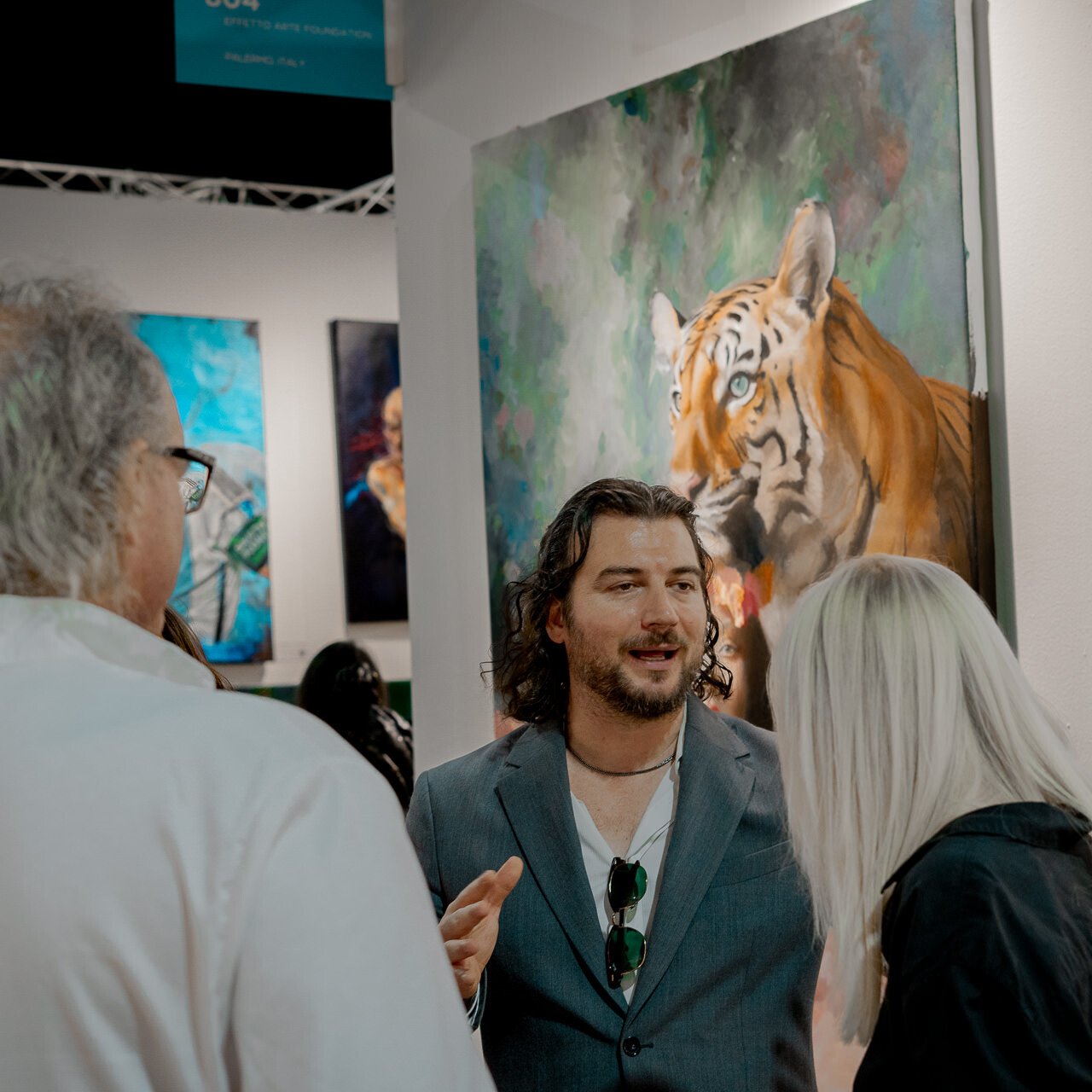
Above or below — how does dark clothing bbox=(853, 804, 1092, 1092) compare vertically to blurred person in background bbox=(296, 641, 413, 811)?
above

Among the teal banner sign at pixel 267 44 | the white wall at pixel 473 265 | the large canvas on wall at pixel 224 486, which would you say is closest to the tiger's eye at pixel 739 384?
the white wall at pixel 473 265

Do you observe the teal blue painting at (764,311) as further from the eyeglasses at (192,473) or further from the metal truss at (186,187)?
the metal truss at (186,187)

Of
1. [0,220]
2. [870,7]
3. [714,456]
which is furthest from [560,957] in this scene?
[0,220]

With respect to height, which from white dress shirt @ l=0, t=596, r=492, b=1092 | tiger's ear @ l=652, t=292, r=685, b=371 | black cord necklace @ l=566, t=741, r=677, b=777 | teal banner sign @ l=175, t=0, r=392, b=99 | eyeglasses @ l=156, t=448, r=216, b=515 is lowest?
black cord necklace @ l=566, t=741, r=677, b=777

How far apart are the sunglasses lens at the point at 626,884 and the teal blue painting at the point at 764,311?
26.5 inches

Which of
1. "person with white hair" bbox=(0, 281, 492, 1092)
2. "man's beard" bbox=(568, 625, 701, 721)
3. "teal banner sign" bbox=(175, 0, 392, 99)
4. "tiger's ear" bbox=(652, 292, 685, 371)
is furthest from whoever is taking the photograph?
"teal banner sign" bbox=(175, 0, 392, 99)

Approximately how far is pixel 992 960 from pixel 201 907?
36.9 inches

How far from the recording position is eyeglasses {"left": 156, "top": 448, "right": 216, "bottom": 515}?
1.39m

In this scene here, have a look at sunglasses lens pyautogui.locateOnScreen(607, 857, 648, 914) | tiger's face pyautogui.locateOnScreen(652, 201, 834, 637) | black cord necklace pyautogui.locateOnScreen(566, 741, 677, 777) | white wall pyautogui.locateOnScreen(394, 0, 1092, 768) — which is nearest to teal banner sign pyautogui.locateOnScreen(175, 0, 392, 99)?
white wall pyautogui.locateOnScreen(394, 0, 1092, 768)

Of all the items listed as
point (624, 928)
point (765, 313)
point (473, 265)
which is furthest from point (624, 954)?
point (473, 265)

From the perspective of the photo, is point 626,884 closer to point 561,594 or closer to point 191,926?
point 561,594

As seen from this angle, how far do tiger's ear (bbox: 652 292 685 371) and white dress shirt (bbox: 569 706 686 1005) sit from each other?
853mm

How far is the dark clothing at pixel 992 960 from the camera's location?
1.56 metres

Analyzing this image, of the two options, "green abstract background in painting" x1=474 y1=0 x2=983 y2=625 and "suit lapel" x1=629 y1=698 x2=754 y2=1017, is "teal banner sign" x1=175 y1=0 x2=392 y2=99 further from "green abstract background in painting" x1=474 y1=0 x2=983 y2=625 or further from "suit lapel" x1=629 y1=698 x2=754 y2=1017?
"suit lapel" x1=629 y1=698 x2=754 y2=1017
